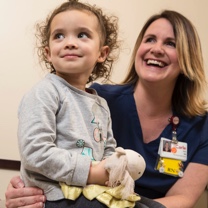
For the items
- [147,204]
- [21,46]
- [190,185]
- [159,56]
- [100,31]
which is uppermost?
[100,31]

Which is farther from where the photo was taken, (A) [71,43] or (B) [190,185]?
(B) [190,185]

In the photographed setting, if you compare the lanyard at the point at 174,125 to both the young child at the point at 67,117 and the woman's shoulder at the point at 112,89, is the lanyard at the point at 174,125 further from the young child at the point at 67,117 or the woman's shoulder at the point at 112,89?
the young child at the point at 67,117

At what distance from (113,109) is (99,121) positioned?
0.45 metres

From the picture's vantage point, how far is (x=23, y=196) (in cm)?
90

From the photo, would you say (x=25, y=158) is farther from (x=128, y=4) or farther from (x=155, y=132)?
(x=128, y=4)

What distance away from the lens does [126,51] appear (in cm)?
201

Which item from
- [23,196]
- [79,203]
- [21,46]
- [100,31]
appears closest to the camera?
[79,203]

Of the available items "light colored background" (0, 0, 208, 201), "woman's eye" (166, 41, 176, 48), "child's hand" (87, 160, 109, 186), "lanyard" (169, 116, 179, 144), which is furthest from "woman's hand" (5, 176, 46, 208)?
"light colored background" (0, 0, 208, 201)

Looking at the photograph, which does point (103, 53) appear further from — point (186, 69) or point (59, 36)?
point (186, 69)

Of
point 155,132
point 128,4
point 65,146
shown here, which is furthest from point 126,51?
point 65,146

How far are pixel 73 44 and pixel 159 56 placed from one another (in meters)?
0.56

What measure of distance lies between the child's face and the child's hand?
0.32 metres

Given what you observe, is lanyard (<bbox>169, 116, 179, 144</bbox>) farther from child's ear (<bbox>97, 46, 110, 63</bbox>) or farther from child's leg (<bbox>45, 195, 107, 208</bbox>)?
child's leg (<bbox>45, 195, 107, 208</bbox>)

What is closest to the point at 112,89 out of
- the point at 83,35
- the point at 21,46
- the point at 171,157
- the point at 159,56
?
the point at 159,56
